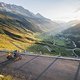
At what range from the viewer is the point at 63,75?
36.1 m

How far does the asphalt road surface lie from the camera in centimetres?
3509

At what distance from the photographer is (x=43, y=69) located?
40.6 metres

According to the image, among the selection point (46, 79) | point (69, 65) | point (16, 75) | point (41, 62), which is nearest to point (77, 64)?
point (69, 65)

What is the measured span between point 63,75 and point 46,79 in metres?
4.12

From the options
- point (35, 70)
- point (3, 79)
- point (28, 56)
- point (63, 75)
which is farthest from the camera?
point (28, 56)

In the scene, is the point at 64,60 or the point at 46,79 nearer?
the point at 46,79

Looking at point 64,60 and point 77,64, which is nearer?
point 77,64

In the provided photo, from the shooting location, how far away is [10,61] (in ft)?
159

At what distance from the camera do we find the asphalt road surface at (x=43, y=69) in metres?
35.1

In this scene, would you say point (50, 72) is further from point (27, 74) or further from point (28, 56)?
point (28, 56)

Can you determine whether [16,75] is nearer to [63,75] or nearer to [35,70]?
[35,70]

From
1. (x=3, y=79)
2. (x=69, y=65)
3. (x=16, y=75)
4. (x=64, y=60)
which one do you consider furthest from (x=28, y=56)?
(x=3, y=79)

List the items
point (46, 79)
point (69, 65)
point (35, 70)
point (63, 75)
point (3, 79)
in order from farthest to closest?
point (69, 65), point (35, 70), point (63, 75), point (46, 79), point (3, 79)

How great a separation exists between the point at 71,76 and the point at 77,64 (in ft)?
31.1
